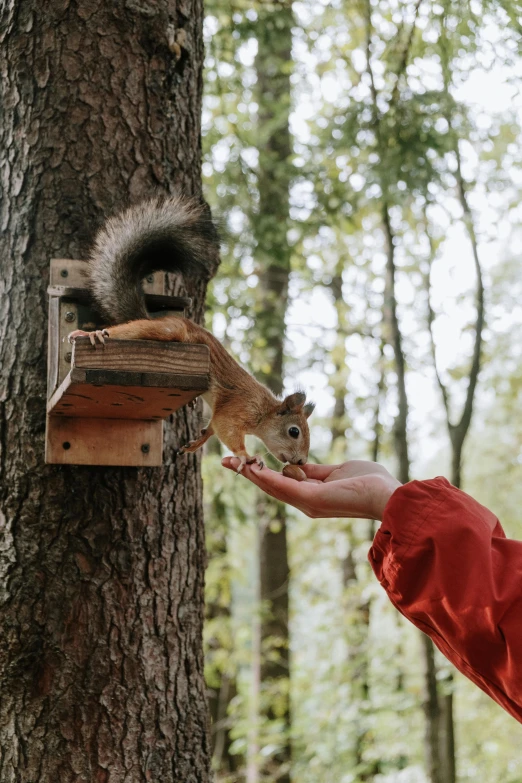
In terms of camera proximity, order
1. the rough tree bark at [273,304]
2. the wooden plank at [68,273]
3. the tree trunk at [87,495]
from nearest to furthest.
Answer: the tree trunk at [87,495] → the wooden plank at [68,273] → the rough tree bark at [273,304]

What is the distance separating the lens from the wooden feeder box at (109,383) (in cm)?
140

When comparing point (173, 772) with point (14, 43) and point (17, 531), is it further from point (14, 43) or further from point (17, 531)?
point (14, 43)

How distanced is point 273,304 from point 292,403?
4.04m

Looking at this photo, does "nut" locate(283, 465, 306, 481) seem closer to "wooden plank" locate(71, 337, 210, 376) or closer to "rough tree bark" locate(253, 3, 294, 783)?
"wooden plank" locate(71, 337, 210, 376)

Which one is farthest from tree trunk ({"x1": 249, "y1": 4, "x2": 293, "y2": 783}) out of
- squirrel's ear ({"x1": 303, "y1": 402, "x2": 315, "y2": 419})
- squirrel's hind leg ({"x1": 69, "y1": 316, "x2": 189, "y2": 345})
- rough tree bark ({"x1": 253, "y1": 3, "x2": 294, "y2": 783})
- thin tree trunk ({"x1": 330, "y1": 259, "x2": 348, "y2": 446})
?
squirrel's hind leg ({"x1": 69, "y1": 316, "x2": 189, "y2": 345})

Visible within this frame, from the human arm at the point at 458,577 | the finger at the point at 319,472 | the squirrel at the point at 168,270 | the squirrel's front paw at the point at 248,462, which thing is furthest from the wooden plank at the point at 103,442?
the human arm at the point at 458,577

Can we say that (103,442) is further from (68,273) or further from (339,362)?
(339,362)

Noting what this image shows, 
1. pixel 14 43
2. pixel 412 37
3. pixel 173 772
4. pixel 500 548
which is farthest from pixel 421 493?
pixel 412 37

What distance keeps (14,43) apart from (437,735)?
402 centimetres

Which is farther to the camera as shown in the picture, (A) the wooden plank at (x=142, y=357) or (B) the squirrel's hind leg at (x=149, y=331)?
(B) the squirrel's hind leg at (x=149, y=331)

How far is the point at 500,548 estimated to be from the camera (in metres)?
1.04

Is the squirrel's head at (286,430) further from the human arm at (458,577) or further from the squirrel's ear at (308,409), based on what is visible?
the human arm at (458,577)

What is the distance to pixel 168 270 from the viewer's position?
5.90ft

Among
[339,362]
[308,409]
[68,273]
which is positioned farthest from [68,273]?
[339,362]
